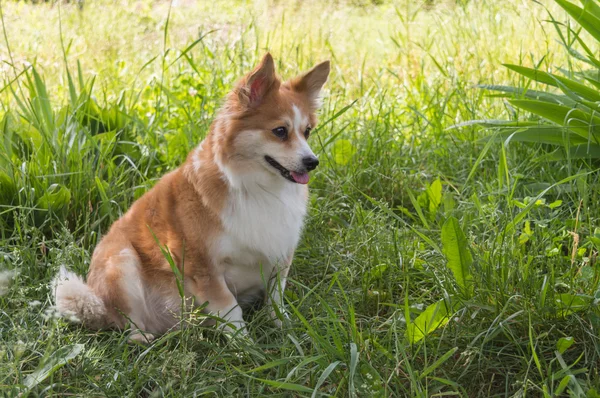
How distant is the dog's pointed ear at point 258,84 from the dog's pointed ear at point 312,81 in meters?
0.17

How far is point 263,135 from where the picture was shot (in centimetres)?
276

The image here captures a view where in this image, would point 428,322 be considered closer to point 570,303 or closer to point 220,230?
point 570,303

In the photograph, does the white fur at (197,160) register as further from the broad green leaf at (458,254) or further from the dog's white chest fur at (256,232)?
the broad green leaf at (458,254)

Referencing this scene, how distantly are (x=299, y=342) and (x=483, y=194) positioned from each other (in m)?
1.31

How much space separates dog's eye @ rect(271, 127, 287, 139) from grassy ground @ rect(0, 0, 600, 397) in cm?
43

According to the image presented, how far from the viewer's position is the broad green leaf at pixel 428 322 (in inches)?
90.6

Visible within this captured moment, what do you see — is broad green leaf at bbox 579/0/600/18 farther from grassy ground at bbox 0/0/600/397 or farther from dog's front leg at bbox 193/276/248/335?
dog's front leg at bbox 193/276/248/335

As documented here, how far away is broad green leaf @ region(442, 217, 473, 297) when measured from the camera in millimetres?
2402

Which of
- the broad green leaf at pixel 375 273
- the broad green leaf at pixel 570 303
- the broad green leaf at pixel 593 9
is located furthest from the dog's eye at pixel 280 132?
the broad green leaf at pixel 593 9

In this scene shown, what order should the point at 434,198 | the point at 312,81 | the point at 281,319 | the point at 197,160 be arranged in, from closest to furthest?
the point at 281,319 < the point at 197,160 < the point at 312,81 < the point at 434,198

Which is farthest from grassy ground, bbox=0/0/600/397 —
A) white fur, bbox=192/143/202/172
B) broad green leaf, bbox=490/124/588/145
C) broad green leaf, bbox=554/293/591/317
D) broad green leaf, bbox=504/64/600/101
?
white fur, bbox=192/143/202/172

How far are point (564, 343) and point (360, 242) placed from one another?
43.7 inches

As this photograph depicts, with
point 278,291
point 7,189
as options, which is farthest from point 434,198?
point 7,189

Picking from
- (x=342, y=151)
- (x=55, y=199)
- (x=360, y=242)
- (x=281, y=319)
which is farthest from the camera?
(x=342, y=151)
